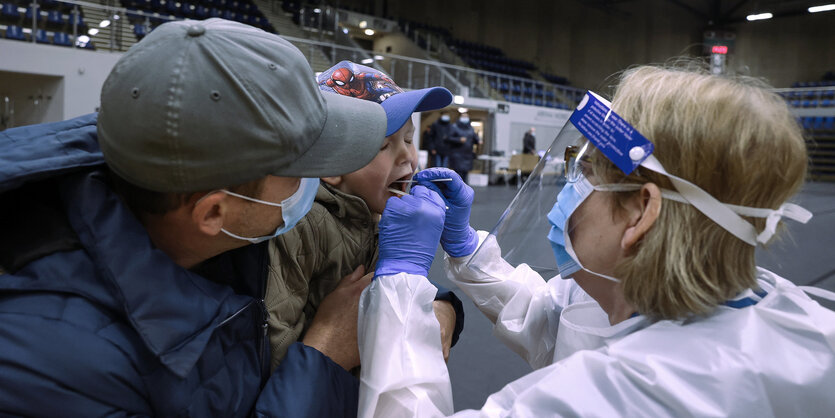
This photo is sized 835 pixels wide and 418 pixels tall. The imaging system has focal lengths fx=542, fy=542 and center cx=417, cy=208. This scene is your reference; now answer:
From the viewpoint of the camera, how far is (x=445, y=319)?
1337 millimetres

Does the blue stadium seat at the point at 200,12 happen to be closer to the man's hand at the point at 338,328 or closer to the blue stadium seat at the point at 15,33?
the blue stadium seat at the point at 15,33

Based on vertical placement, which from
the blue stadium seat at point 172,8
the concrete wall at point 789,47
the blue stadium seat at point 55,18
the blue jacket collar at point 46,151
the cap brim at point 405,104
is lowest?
the blue jacket collar at point 46,151

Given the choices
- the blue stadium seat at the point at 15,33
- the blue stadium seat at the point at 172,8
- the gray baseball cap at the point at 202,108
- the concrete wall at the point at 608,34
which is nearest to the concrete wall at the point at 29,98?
the blue stadium seat at the point at 15,33

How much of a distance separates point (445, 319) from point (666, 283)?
22.9 inches

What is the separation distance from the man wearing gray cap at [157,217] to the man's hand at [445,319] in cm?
39

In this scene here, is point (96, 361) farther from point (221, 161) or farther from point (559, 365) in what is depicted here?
point (559, 365)

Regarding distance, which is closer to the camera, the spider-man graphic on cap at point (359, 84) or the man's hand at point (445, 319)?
the man's hand at point (445, 319)

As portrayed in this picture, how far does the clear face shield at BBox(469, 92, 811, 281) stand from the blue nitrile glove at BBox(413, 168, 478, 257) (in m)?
0.19

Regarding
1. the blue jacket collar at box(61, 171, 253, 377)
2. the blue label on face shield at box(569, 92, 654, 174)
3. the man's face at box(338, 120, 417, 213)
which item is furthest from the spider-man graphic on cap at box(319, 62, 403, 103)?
the blue jacket collar at box(61, 171, 253, 377)

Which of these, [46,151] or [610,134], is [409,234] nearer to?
[610,134]

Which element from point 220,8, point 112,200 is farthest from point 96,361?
point 220,8

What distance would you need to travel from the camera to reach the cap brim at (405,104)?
135 centimetres

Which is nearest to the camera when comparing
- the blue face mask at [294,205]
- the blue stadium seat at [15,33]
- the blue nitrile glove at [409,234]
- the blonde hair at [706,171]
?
the blonde hair at [706,171]

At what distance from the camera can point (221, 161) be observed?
2.65 feet
